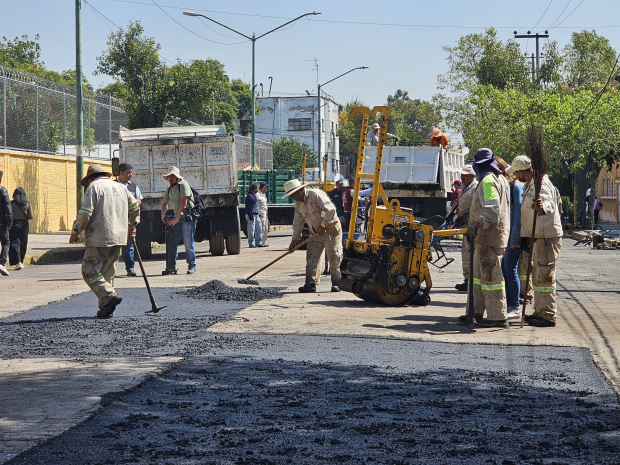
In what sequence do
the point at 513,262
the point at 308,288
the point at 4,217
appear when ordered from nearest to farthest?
the point at 513,262 < the point at 308,288 < the point at 4,217

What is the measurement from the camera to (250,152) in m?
40.0

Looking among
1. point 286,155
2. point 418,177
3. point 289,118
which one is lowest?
point 418,177

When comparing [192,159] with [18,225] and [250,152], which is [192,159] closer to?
[18,225]

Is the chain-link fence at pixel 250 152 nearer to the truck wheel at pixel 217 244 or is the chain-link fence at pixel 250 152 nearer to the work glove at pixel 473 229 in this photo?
the truck wheel at pixel 217 244

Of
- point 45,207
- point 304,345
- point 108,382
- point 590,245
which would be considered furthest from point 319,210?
point 45,207

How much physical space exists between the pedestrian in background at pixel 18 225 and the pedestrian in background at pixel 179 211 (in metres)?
3.32

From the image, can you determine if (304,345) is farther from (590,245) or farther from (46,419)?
(590,245)

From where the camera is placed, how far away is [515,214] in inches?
340

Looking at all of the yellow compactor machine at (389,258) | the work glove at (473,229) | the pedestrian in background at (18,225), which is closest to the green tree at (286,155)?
the pedestrian in background at (18,225)

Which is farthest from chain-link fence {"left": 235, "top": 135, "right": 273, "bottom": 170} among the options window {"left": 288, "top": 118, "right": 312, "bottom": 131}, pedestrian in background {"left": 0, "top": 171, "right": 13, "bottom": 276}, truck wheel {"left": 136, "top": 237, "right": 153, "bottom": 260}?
window {"left": 288, "top": 118, "right": 312, "bottom": 131}

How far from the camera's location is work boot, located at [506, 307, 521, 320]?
339 inches

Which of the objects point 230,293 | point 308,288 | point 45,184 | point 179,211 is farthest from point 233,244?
point 45,184

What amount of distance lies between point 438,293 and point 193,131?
978cm

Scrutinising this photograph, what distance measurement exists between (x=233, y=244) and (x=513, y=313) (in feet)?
35.7
